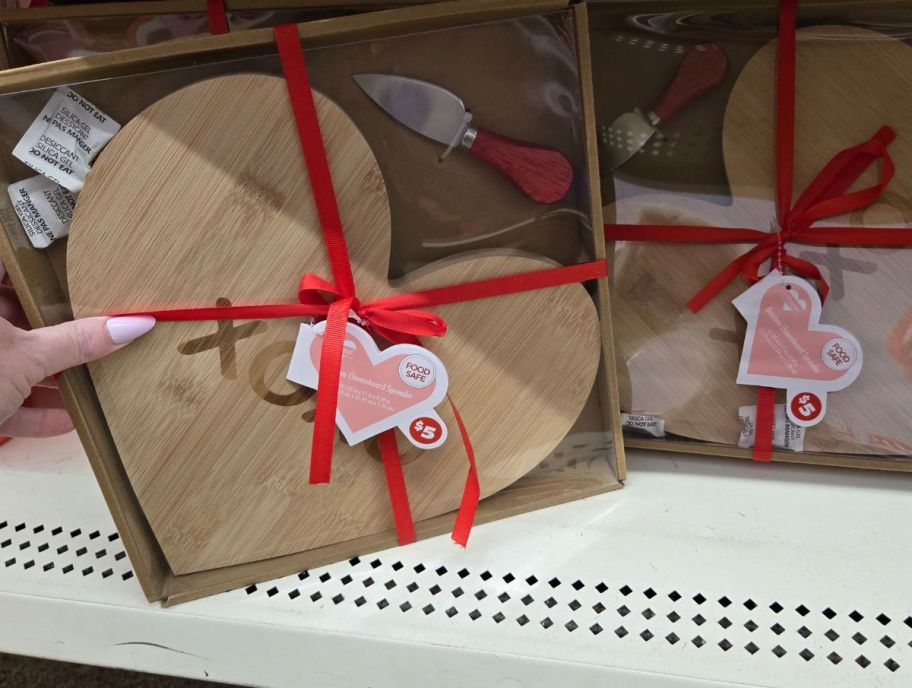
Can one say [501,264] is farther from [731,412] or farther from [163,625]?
[163,625]

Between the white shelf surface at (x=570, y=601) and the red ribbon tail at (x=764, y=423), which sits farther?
the red ribbon tail at (x=764, y=423)

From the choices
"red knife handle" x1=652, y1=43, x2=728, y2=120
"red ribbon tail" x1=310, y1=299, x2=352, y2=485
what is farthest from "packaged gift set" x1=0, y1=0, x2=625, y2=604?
"red knife handle" x1=652, y1=43, x2=728, y2=120

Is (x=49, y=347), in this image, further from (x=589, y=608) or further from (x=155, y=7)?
(x=589, y=608)

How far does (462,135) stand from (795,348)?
0.36 meters

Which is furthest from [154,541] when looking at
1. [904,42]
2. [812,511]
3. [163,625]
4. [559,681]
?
[904,42]

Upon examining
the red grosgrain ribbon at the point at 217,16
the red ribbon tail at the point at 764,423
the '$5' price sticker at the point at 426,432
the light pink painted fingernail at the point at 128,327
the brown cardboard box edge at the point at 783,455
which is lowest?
the brown cardboard box edge at the point at 783,455

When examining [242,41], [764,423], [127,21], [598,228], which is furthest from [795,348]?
[127,21]

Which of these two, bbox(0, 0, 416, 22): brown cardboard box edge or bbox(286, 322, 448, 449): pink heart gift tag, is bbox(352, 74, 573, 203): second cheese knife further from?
bbox(286, 322, 448, 449): pink heart gift tag

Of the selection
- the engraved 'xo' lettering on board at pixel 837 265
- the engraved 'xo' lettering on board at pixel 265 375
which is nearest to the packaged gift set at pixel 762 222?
the engraved 'xo' lettering on board at pixel 837 265

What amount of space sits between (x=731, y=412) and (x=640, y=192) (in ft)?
0.75

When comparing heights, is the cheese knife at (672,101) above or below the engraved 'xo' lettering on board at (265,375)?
above

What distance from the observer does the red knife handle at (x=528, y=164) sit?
70cm

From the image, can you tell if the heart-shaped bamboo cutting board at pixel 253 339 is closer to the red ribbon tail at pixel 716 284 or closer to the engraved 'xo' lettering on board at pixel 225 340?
the engraved 'xo' lettering on board at pixel 225 340

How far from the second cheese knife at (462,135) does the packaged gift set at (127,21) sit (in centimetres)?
7
